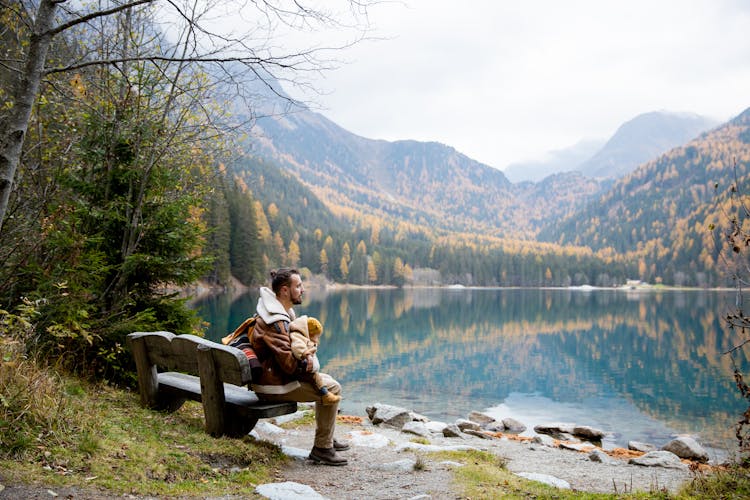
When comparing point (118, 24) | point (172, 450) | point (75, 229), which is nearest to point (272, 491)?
point (172, 450)

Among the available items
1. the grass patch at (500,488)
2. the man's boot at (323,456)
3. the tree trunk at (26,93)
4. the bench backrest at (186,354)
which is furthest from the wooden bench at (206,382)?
the tree trunk at (26,93)

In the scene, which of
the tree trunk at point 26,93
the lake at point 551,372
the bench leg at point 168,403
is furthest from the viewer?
the lake at point 551,372

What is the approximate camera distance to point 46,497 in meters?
3.75

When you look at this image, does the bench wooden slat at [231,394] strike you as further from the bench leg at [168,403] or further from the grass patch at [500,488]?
the grass patch at [500,488]

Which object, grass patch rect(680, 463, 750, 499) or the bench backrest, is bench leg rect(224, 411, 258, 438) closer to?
the bench backrest

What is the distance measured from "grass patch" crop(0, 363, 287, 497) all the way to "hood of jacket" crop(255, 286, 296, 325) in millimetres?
1461

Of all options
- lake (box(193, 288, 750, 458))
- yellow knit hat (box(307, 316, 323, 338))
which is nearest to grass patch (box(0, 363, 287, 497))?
yellow knit hat (box(307, 316, 323, 338))

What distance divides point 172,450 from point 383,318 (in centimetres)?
5015

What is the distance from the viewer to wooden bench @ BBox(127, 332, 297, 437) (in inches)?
227

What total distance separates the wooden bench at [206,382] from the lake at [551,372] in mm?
2667

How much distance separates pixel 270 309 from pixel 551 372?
2710 cm

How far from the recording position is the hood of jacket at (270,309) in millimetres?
5715

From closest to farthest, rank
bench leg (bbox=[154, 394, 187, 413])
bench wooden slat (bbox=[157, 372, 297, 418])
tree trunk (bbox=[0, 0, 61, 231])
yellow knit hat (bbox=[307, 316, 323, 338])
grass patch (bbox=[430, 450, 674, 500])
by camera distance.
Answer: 1. tree trunk (bbox=[0, 0, 61, 231])
2. grass patch (bbox=[430, 450, 674, 500])
3. bench wooden slat (bbox=[157, 372, 297, 418])
4. yellow knit hat (bbox=[307, 316, 323, 338])
5. bench leg (bbox=[154, 394, 187, 413])

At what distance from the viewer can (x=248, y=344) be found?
6000 millimetres
